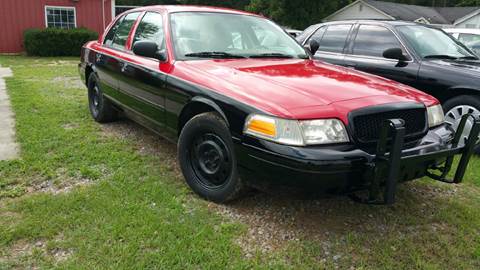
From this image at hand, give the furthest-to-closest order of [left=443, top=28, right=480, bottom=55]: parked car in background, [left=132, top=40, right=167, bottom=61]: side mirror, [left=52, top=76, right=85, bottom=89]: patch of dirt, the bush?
the bush, [left=52, top=76, right=85, bottom=89]: patch of dirt, [left=443, top=28, right=480, bottom=55]: parked car in background, [left=132, top=40, right=167, bottom=61]: side mirror

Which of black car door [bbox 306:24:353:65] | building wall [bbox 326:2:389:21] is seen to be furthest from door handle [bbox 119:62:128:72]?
building wall [bbox 326:2:389:21]

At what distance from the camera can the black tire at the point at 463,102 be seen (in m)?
4.86

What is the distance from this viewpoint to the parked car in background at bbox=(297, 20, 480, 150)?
16.4 ft

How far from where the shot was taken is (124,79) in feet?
15.5

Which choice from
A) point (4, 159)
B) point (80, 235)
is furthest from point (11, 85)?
point (80, 235)

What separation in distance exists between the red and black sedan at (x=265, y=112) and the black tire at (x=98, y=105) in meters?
0.94

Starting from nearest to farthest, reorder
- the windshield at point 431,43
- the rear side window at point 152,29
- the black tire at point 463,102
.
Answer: the rear side window at point 152,29, the black tire at point 463,102, the windshield at point 431,43

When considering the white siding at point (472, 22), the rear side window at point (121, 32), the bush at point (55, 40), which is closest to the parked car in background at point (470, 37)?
the rear side window at point (121, 32)

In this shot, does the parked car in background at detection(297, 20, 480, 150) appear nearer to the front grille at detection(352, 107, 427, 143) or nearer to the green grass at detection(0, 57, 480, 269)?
the green grass at detection(0, 57, 480, 269)

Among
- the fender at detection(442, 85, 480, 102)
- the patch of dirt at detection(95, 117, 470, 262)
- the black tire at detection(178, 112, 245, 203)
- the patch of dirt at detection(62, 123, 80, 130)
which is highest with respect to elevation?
the fender at detection(442, 85, 480, 102)

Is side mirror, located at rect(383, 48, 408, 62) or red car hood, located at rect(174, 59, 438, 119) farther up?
side mirror, located at rect(383, 48, 408, 62)

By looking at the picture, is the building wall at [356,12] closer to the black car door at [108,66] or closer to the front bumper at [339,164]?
the black car door at [108,66]

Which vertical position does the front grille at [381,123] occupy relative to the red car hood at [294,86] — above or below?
below

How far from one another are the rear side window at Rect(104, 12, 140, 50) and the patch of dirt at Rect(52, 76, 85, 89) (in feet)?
12.5
